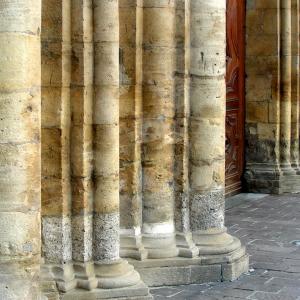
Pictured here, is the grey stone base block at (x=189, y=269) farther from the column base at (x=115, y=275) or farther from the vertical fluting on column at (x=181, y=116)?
the column base at (x=115, y=275)

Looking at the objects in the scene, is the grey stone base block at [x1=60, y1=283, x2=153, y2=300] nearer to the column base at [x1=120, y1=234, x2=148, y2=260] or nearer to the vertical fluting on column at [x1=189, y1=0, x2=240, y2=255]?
the column base at [x1=120, y1=234, x2=148, y2=260]

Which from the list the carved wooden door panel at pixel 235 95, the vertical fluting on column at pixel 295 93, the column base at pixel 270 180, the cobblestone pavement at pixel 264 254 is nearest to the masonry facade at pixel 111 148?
the cobblestone pavement at pixel 264 254

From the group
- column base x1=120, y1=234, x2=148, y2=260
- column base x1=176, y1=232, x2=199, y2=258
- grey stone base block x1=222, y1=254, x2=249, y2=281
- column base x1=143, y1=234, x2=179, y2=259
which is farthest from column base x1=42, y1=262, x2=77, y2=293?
grey stone base block x1=222, y1=254, x2=249, y2=281

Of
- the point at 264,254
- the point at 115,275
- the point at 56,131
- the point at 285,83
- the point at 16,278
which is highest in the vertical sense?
the point at 285,83

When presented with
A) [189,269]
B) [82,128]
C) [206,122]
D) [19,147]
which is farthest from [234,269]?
[19,147]

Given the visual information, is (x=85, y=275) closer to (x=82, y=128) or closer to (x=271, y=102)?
(x=82, y=128)

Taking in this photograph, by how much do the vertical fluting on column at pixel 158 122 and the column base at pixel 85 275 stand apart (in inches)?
31.6

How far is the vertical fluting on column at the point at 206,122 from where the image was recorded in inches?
290

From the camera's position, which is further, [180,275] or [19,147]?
[180,275]

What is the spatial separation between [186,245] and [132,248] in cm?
46

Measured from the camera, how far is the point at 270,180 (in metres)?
12.3

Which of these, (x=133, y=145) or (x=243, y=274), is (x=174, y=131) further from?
(x=243, y=274)

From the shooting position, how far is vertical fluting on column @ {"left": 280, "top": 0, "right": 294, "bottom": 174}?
1238cm

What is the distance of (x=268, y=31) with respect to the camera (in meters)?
12.3
